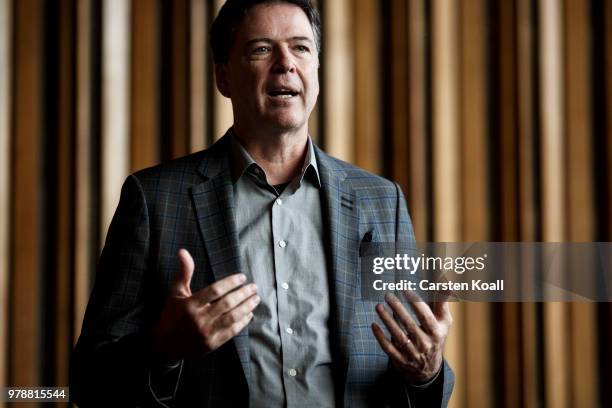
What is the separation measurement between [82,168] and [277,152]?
2.43ft

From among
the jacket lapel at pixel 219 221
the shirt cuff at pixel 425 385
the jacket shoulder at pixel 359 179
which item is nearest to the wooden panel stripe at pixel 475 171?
the jacket shoulder at pixel 359 179

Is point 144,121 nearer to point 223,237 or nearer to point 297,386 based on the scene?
point 223,237

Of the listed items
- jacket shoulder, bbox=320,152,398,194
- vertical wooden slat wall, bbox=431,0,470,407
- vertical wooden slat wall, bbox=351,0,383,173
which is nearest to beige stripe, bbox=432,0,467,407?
vertical wooden slat wall, bbox=431,0,470,407

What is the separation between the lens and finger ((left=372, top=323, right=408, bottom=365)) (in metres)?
1.15

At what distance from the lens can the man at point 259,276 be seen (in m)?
1.15

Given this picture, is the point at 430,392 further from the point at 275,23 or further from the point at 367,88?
the point at 367,88

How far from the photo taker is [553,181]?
6.14ft

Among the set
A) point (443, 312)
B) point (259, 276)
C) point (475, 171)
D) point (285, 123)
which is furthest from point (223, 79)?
point (475, 171)

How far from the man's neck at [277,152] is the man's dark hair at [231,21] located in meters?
0.19

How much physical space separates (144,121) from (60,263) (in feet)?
1.43

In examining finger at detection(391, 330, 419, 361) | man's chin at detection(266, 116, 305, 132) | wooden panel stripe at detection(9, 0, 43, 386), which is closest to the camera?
finger at detection(391, 330, 419, 361)

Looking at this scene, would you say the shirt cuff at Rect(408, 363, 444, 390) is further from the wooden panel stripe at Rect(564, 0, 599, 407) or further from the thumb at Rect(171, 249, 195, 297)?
the wooden panel stripe at Rect(564, 0, 599, 407)

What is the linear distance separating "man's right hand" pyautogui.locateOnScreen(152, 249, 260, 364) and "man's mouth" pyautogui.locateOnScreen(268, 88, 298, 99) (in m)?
0.39

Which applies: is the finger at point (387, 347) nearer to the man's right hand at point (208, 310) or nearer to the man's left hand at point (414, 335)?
the man's left hand at point (414, 335)
